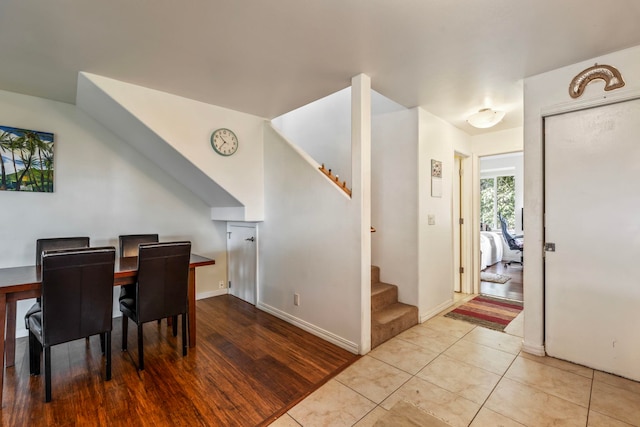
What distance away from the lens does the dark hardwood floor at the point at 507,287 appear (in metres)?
4.13

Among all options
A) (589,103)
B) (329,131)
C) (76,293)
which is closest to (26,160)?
(76,293)

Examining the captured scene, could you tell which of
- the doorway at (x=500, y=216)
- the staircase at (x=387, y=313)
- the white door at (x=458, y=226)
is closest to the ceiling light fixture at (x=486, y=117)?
the white door at (x=458, y=226)

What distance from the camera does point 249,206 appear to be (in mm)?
3412

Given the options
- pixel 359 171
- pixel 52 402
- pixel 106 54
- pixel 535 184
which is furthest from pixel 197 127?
pixel 535 184

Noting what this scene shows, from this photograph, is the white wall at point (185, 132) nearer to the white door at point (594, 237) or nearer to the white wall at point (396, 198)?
the white wall at point (396, 198)

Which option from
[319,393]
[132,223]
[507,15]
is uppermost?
[507,15]

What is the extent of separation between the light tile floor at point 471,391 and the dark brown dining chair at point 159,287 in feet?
4.44

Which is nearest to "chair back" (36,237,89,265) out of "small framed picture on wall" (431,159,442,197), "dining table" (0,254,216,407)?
"dining table" (0,254,216,407)

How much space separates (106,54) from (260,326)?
277 centimetres

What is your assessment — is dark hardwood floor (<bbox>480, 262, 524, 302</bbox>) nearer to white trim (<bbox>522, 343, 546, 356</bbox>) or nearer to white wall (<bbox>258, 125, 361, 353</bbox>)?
white trim (<bbox>522, 343, 546, 356</bbox>)

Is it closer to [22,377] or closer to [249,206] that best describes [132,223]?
[249,206]

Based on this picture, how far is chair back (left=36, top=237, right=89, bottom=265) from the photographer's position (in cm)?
262

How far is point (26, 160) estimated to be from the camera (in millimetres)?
2824

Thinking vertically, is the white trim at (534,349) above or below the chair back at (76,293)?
below
